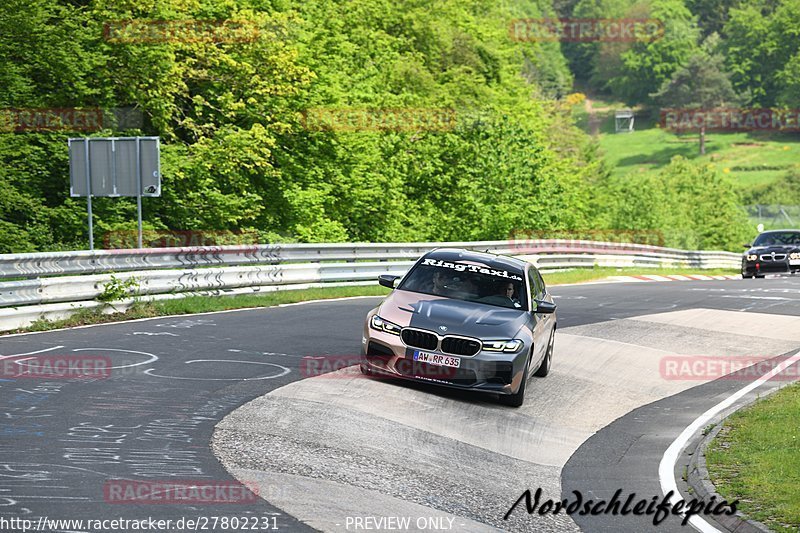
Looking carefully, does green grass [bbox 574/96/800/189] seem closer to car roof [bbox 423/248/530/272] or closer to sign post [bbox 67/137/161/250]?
sign post [bbox 67/137/161/250]

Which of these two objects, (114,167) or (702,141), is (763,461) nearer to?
(114,167)

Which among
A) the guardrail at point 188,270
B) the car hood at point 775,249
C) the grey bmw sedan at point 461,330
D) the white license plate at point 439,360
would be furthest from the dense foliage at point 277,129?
the white license plate at point 439,360

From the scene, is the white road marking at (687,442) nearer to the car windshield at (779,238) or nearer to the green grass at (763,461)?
the green grass at (763,461)

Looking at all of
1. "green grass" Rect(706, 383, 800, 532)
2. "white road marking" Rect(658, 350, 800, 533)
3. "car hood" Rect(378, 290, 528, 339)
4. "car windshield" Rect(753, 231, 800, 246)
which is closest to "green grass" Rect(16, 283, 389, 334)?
"car hood" Rect(378, 290, 528, 339)

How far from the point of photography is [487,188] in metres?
51.3

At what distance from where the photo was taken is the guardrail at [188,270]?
15.4 m

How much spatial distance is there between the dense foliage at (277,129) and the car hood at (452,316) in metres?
20.0

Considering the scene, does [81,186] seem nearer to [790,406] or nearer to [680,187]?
[790,406]

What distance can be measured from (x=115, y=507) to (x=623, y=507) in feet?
11.9

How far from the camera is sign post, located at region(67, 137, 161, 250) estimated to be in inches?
786

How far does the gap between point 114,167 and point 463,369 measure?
10998mm

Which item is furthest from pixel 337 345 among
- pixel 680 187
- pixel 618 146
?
pixel 618 146

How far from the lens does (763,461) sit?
9375 millimetres

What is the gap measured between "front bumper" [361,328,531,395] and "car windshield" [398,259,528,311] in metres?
1.14
